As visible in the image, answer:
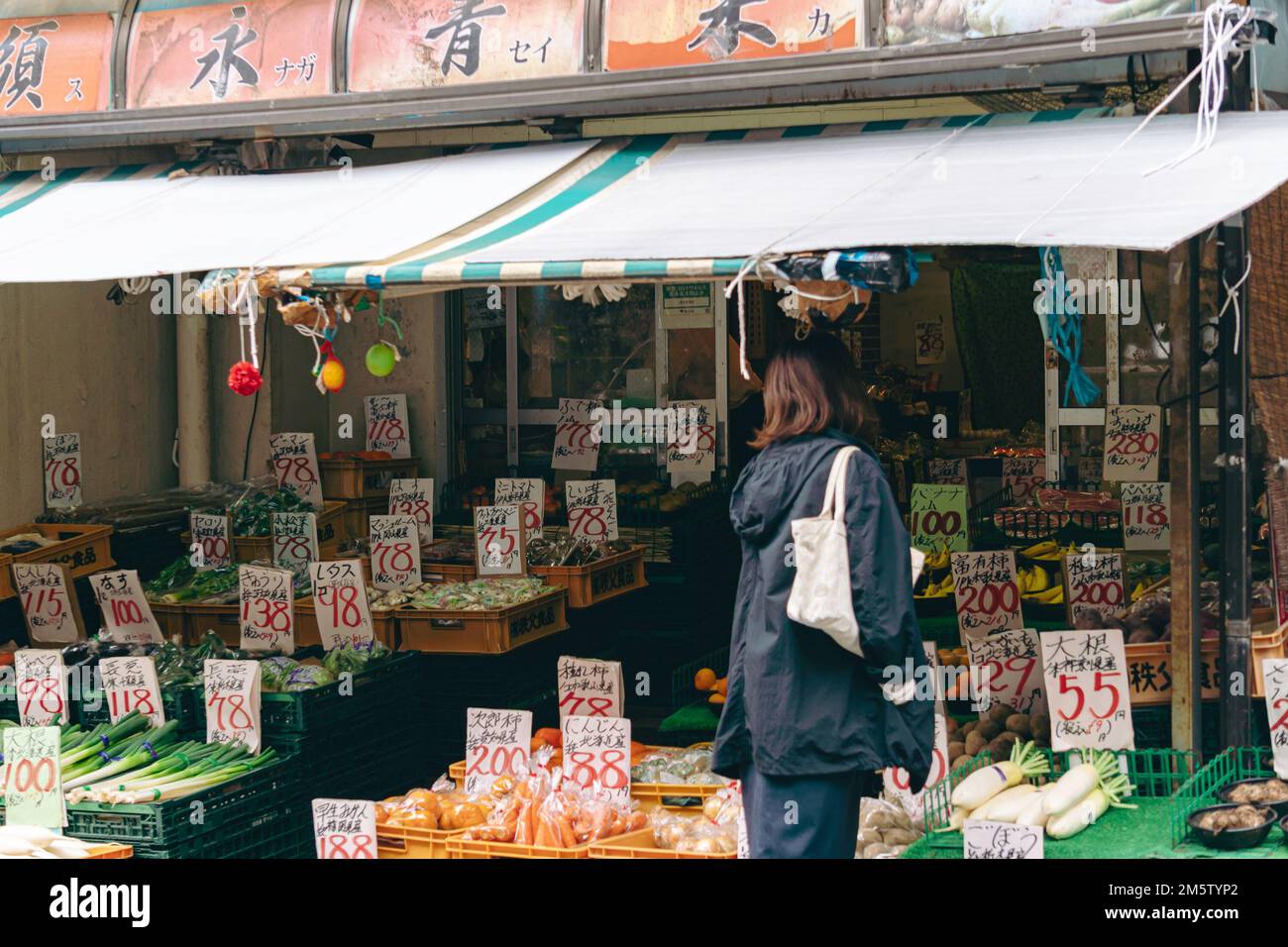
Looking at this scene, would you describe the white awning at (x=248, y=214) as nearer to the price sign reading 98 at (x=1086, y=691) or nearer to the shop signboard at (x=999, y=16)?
the shop signboard at (x=999, y=16)

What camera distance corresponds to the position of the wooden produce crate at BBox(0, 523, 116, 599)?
7.94 meters

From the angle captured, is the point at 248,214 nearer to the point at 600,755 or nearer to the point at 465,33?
the point at 465,33

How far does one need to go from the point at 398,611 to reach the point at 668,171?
276 centimetres

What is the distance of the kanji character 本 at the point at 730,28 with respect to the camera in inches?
227

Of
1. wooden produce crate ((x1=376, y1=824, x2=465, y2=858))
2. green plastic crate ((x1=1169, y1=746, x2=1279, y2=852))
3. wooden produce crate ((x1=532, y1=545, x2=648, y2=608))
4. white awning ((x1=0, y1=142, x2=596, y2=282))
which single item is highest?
white awning ((x1=0, y1=142, x2=596, y2=282))

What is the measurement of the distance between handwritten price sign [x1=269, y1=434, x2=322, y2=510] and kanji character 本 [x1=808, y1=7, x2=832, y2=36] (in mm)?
4698

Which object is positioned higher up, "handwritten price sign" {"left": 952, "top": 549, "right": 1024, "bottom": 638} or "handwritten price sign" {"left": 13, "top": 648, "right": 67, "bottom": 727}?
"handwritten price sign" {"left": 952, "top": 549, "right": 1024, "bottom": 638}

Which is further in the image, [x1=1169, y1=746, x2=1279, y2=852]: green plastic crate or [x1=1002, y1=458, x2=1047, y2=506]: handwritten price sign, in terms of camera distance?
[x1=1002, y1=458, x2=1047, y2=506]: handwritten price sign

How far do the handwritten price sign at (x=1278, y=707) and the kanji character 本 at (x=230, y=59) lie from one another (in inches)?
190

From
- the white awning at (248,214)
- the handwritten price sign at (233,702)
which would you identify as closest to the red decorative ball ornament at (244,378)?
the white awning at (248,214)

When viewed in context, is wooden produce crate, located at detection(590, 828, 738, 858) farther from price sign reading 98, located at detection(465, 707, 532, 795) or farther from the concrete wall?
the concrete wall

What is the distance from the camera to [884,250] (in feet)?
14.6

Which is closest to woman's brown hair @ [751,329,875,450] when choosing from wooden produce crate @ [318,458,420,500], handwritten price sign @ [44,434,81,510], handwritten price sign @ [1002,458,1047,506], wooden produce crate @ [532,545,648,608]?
wooden produce crate @ [532,545,648,608]

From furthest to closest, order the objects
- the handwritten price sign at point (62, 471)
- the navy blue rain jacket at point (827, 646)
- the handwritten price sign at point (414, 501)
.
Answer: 1. the handwritten price sign at point (414, 501)
2. the handwritten price sign at point (62, 471)
3. the navy blue rain jacket at point (827, 646)
